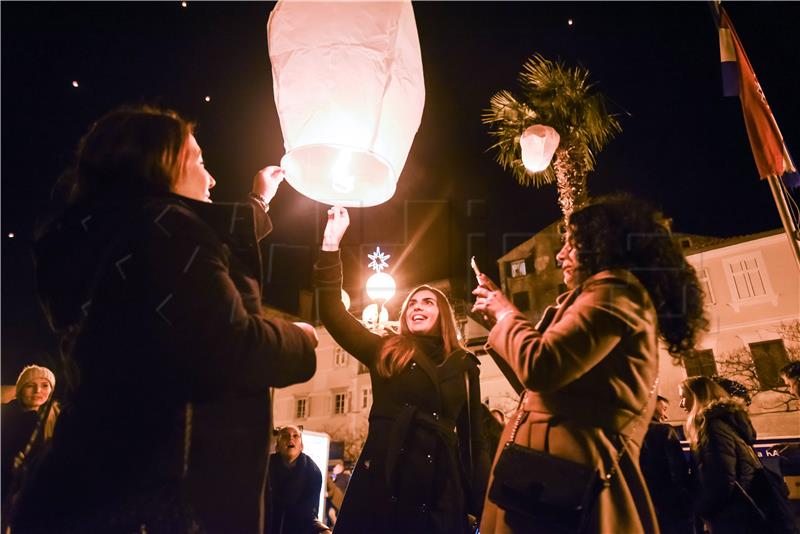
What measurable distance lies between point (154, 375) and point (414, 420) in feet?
6.23

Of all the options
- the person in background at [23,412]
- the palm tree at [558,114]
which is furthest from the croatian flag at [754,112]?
the person in background at [23,412]

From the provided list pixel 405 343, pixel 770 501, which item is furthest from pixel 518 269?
pixel 405 343

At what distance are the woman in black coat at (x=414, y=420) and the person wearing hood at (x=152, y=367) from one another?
1416mm

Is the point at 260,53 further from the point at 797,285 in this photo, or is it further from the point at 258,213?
the point at 797,285

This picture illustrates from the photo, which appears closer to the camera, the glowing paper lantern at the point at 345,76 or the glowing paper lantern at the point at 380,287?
the glowing paper lantern at the point at 345,76

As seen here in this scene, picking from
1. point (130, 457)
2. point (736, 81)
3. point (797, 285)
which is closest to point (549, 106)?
point (736, 81)

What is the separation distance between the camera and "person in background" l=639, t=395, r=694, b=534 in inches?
183

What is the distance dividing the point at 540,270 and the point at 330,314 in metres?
29.2

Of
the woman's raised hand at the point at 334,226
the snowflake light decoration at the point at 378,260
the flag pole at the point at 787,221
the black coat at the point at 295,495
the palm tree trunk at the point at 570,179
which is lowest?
the black coat at the point at 295,495

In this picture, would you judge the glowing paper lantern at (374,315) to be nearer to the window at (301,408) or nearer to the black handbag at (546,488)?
the black handbag at (546,488)

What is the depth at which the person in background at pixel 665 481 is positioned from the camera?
466 cm

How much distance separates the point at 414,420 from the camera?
295 centimetres

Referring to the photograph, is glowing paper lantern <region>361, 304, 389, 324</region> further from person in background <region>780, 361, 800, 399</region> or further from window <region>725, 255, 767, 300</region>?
window <region>725, 255, 767, 300</region>

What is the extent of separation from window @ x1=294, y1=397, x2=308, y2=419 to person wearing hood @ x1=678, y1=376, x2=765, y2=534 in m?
33.9
